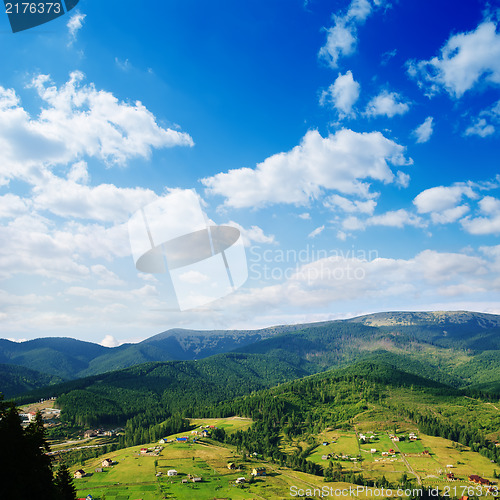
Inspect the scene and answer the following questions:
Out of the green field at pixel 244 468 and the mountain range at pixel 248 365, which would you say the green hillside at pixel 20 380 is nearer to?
the mountain range at pixel 248 365

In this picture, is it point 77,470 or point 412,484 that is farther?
point 77,470

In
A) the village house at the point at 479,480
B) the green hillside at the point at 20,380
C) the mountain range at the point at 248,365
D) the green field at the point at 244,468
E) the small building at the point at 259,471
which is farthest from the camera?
the mountain range at the point at 248,365

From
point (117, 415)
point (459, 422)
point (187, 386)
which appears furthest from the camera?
point (187, 386)

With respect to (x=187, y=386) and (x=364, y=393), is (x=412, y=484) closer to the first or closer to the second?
(x=364, y=393)

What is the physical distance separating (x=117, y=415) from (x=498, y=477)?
204ft

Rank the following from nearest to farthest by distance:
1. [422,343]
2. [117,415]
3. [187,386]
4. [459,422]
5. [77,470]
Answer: [77,470] → [459,422] → [117,415] → [187,386] → [422,343]

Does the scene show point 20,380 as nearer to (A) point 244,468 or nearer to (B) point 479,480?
(A) point 244,468

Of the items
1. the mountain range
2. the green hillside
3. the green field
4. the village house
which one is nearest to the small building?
the green field

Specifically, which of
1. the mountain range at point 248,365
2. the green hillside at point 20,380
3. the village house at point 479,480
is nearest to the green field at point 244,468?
the village house at point 479,480

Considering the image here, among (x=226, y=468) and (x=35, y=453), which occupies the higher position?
(x=35, y=453)

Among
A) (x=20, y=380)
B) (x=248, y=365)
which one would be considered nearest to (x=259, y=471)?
(x=20, y=380)

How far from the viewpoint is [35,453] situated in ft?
25.2

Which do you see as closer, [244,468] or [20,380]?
[244,468]

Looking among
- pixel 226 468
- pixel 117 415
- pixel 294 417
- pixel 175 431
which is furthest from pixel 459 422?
pixel 117 415
